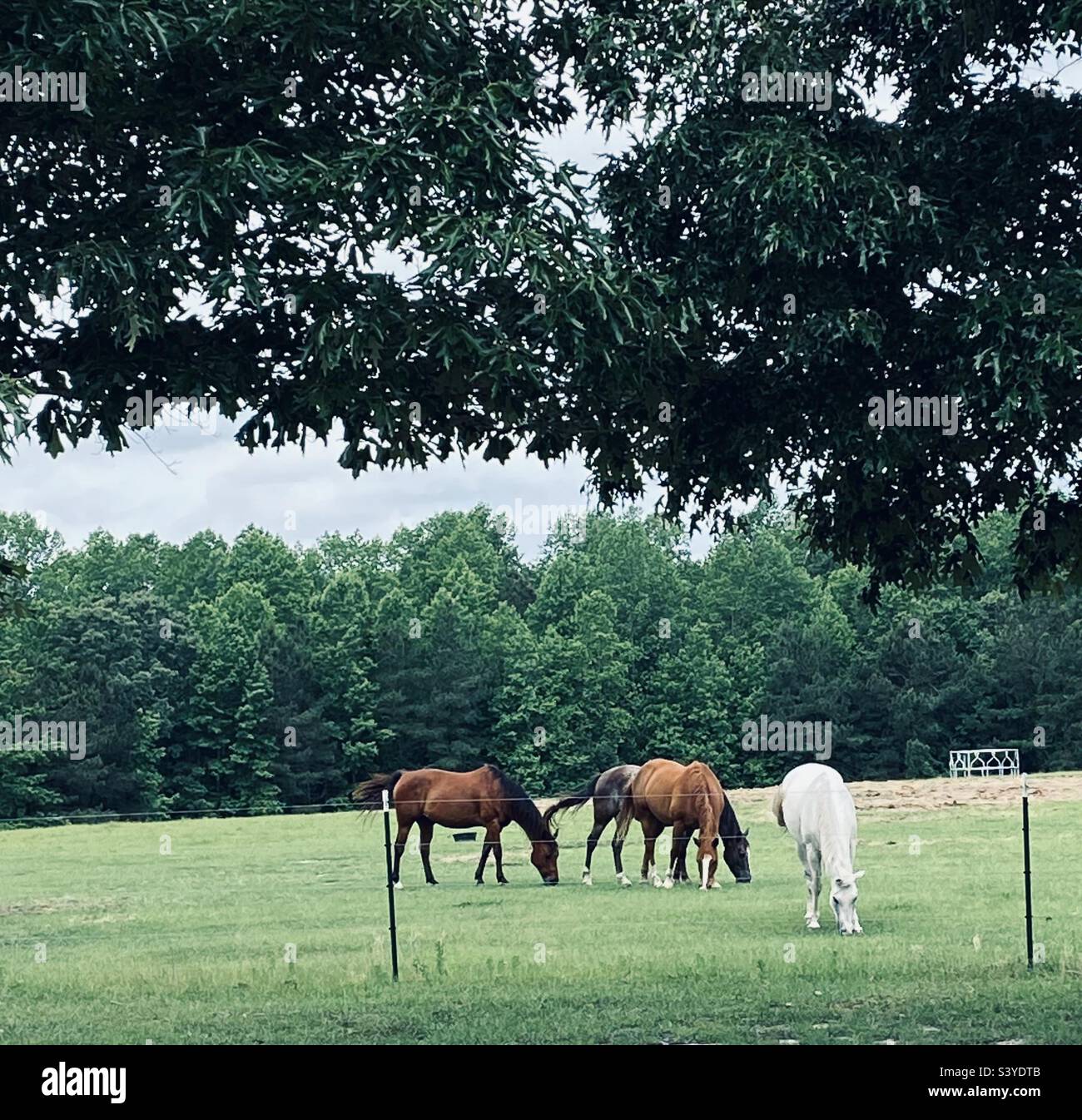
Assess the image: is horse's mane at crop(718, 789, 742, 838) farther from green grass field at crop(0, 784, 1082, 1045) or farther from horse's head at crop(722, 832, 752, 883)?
green grass field at crop(0, 784, 1082, 1045)

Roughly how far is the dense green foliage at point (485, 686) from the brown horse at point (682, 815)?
3804cm

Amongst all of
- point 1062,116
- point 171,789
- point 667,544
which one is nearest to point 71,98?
point 1062,116

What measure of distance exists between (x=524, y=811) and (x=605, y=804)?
147cm

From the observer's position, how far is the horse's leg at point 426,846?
28219 mm

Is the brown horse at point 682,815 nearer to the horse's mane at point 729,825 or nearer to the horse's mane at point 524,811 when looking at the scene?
the horse's mane at point 729,825

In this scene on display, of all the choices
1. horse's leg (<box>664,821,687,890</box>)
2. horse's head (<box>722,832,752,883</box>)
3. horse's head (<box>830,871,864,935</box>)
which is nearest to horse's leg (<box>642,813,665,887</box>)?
horse's leg (<box>664,821,687,890</box>)

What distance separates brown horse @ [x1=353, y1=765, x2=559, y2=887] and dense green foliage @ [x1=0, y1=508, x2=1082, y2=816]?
36.4 metres

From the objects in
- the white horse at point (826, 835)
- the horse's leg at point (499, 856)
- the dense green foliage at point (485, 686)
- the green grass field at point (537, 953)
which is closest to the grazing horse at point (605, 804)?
the green grass field at point (537, 953)

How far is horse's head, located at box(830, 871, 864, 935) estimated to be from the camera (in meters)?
19.6

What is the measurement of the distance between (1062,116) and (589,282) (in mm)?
5693

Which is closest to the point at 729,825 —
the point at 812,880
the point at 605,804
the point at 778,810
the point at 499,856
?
the point at 605,804

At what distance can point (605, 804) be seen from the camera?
28.2 metres

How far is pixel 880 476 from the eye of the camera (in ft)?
50.5

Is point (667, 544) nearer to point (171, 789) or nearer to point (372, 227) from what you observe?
point (171, 789)
